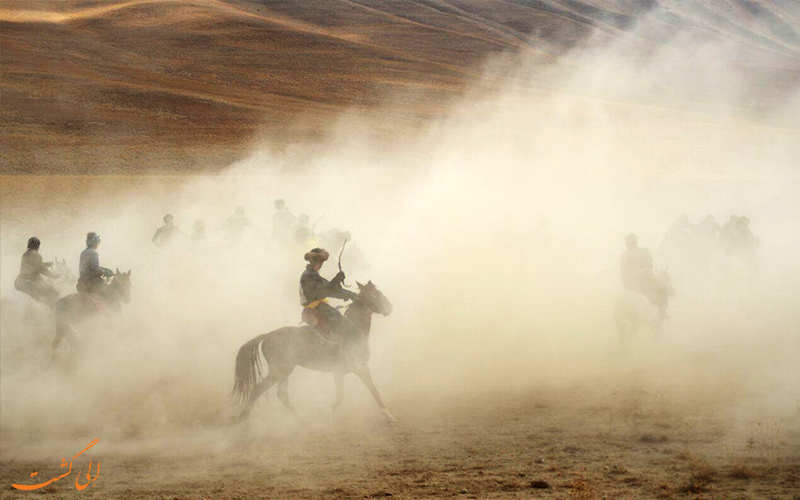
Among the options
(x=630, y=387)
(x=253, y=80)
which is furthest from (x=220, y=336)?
(x=253, y=80)

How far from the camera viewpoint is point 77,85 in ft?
167

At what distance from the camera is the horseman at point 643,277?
47.8 feet

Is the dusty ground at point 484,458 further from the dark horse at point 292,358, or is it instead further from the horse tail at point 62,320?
the horse tail at point 62,320

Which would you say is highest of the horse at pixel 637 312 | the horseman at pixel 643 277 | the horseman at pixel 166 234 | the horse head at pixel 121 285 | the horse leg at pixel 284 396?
the horseman at pixel 166 234

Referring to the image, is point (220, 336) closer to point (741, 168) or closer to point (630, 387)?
point (630, 387)

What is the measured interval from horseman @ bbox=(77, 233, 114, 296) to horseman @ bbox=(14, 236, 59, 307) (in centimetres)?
131

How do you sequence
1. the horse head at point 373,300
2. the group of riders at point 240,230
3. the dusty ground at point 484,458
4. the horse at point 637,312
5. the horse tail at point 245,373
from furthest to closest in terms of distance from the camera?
the group of riders at point 240,230, the horse at point 637,312, the horse head at point 373,300, the horse tail at point 245,373, the dusty ground at point 484,458

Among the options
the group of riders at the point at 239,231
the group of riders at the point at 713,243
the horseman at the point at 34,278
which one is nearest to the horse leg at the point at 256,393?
the group of riders at the point at 239,231

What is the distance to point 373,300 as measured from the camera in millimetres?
11867

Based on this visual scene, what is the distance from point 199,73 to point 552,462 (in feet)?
187

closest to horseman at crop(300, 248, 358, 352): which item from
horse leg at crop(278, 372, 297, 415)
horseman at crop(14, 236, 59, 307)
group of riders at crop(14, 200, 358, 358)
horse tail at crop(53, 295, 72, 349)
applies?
group of riders at crop(14, 200, 358, 358)

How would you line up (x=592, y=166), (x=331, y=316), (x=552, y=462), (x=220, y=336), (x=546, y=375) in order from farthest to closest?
(x=592, y=166), (x=220, y=336), (x=546, y=375), (x=331, y=316), (x=552, y=462)

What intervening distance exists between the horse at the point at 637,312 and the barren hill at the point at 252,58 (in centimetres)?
2752

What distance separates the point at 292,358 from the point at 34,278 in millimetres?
7157
